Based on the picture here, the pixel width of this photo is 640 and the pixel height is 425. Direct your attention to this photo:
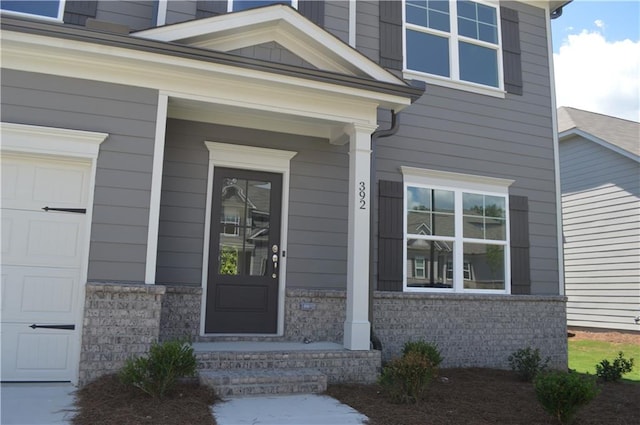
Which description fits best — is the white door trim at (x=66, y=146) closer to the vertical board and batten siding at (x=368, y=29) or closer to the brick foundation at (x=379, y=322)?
the brick foundation at (x=379, y=322)

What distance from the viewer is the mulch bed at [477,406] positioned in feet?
13.8

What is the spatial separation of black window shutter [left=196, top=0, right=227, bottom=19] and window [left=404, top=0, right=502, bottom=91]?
2738mm

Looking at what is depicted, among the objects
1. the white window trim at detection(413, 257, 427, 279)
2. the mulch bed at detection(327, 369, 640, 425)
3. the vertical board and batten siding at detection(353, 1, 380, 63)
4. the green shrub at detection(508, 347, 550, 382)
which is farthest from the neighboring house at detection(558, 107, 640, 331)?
the vertical board and batten siding at detection(353, 1, 380, 63)

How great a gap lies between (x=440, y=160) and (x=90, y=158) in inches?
185

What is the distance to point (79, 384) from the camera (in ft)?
14.9

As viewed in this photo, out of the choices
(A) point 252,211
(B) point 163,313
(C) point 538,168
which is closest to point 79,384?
(B) point 163,313

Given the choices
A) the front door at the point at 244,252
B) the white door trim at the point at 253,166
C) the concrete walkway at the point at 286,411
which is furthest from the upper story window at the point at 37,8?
the concrete walkway at the point at 286,411

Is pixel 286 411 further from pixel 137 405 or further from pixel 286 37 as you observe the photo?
pixel 286 37

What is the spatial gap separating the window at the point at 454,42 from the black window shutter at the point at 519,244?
6.15 feet

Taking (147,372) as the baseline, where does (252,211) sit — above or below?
above

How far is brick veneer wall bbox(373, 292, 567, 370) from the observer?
21.7 feet

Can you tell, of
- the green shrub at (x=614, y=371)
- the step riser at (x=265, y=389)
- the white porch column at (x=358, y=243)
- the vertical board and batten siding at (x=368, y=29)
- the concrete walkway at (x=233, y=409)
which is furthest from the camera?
the vertical board and batten siding at (x=368, y=29)

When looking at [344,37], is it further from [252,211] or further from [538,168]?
[538,168]

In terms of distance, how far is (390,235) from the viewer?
6887 mm
